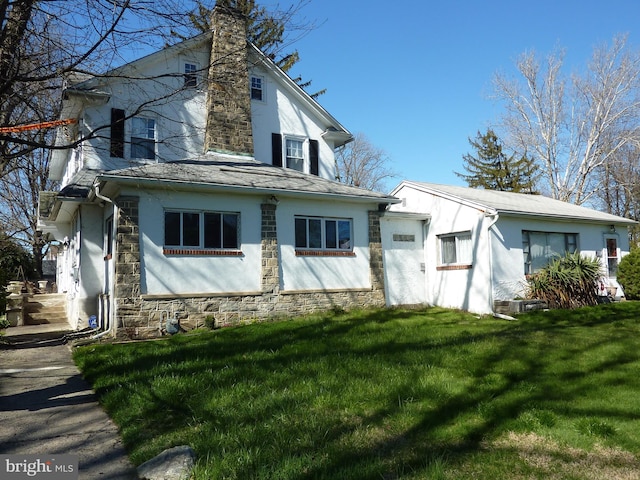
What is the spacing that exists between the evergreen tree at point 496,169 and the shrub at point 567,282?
22.8 metres

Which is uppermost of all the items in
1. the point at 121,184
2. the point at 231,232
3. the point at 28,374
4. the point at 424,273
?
the point at 121,184

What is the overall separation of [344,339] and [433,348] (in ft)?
5.55

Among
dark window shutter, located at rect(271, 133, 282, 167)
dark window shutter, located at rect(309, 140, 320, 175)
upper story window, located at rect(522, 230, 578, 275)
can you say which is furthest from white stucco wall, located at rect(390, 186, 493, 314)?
dark window shutter, located at rect(271, 133, 282, 167)

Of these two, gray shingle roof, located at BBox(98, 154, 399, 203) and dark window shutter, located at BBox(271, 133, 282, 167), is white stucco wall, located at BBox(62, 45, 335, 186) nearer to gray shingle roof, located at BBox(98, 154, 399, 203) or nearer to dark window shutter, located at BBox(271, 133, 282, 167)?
dark window shutter, located at BBox(271, 133, 282, 167)

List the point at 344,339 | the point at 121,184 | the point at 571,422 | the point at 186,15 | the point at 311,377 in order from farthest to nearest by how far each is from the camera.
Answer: the point at 121,184 < the point at 344,339 < the point at 186,15 < the point at 311,377 < the point at 571,422

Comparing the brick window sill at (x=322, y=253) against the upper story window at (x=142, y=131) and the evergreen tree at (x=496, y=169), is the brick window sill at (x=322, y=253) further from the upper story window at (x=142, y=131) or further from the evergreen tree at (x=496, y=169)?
the evergreen tree at (x=496, y=169)

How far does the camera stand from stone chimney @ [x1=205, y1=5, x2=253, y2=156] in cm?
1549

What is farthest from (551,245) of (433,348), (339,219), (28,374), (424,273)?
(28,374)

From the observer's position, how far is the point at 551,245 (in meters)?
16.1

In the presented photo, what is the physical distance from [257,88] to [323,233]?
23.4 ft

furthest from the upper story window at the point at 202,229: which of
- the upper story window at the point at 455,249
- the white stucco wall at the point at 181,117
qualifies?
the upper story window at the point at 455,249

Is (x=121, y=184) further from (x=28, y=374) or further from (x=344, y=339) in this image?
(x=344, y=339)

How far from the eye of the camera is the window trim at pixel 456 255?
14.7m

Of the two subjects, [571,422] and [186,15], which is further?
[186,15]
